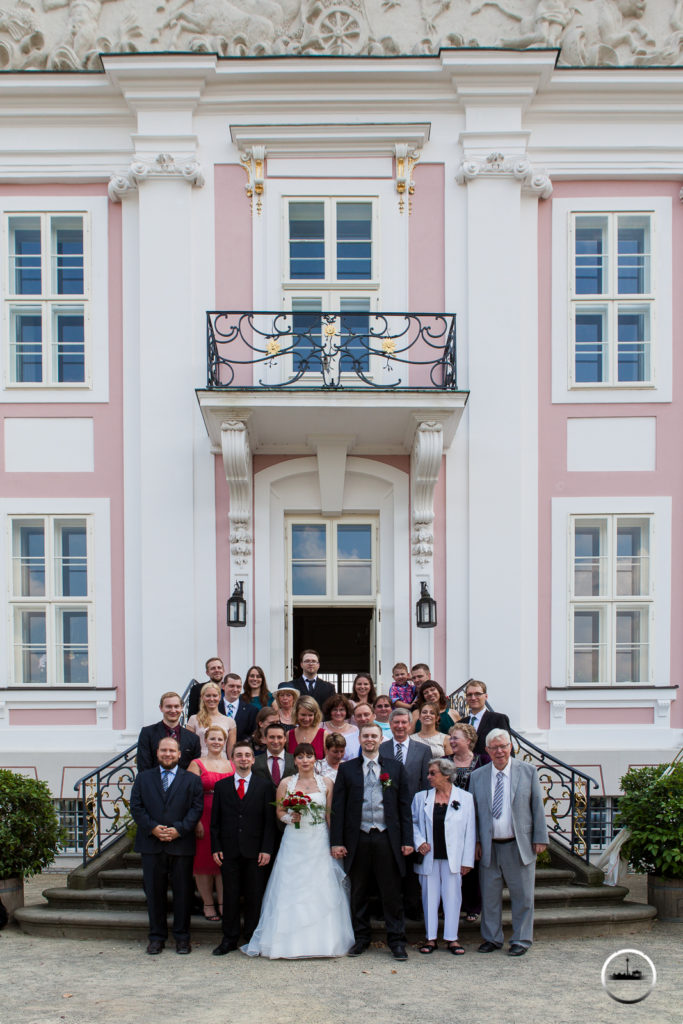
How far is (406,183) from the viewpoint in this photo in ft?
40.4

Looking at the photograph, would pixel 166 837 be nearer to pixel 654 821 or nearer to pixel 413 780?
pixel 413 780

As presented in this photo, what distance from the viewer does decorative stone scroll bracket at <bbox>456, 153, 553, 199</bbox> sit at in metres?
12.2

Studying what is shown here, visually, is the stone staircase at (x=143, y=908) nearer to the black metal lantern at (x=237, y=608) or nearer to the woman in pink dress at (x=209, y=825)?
the woman in pink dress at (x=209, y=825)

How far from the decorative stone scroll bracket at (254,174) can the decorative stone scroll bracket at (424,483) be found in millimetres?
3337

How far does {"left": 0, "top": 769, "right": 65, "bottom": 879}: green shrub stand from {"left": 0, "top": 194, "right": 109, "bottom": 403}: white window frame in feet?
15.7

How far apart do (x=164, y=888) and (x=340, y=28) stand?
9577 millimetres

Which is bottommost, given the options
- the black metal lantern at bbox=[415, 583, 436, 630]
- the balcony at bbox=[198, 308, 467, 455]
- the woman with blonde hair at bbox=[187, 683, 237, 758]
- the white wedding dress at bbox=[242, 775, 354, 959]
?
the white wedding dress at bbox=[242, 775, 354, 959]

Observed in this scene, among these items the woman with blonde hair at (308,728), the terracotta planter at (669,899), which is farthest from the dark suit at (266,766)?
the terracotta planter at (669,899)

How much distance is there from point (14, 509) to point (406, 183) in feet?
18.9

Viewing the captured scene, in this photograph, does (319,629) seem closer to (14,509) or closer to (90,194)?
(14,509)

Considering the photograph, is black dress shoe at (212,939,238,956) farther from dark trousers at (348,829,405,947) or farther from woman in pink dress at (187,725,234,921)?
dark trousers at (348,829,405,947)

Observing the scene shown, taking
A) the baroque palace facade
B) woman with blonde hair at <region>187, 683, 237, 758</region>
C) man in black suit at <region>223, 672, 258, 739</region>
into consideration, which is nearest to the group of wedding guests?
woman with blonde hair at <region>187, 683, 237, 758</region>

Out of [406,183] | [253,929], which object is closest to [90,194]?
[406,183]

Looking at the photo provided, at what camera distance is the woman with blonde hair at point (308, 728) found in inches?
333
